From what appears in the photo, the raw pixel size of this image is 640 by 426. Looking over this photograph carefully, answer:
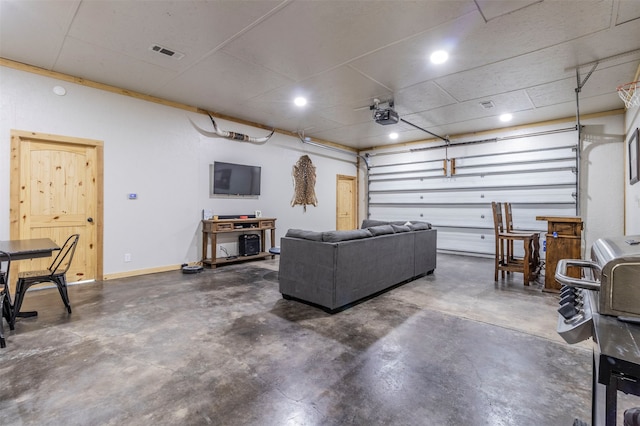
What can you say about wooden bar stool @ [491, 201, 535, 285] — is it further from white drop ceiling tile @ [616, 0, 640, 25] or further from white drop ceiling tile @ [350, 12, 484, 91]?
white drop ceiling tile @ [616, 0, 640, 25]

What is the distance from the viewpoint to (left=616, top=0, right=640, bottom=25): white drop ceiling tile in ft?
8.16

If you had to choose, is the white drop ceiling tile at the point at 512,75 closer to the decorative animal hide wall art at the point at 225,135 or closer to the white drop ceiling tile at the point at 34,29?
the decorative animal hide wall art at the point at 225,135

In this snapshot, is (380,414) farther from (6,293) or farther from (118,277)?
(118,277)

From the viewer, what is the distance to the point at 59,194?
13.4 feet

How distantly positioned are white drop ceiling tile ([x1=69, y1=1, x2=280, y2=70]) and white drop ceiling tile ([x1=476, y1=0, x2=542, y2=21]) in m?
1.79

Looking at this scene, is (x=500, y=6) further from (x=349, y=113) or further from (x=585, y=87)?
(x=349, y=113)

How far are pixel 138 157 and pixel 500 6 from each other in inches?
199

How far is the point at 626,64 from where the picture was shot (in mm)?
3549

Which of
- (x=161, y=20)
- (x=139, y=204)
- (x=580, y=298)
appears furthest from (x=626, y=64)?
(x=139, y=204)

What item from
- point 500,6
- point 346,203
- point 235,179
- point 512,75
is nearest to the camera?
point 500,6

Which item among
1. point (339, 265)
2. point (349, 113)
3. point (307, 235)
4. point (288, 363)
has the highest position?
point (349, 113)

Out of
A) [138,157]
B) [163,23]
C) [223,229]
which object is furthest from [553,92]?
[138,157]

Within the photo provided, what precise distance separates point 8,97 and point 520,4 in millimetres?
5674

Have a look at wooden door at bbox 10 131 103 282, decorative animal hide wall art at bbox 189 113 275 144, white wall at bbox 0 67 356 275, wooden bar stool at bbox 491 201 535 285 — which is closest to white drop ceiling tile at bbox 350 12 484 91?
wooden bar stool at bbox 491 201 535 285
